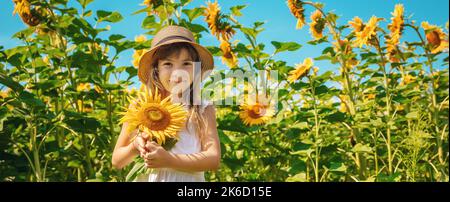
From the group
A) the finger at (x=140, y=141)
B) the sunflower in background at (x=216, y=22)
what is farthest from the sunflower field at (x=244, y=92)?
the finger at (x=140, y=141)

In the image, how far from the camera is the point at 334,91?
175 centimetres

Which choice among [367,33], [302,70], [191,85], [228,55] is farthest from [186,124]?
[367,33]

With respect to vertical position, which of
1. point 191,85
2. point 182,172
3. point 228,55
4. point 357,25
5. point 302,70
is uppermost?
point 357,25

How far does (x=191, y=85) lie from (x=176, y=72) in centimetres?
6

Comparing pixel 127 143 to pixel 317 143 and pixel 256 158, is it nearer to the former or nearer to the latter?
pixel 317 143

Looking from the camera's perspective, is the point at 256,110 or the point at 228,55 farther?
the point at 228,55

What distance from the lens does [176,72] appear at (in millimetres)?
1026

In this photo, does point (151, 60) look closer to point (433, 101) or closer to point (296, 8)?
point (296, 8)

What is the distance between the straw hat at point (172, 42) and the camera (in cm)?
105

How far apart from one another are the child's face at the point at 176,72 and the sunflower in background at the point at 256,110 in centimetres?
58

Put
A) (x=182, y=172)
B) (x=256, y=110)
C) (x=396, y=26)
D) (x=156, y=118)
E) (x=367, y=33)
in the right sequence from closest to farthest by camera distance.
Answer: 1. (x=156, y=118)
2. (x=182, y=172)
3. (x=256, y=110)
4. (x=367, y=33)
5. (x=396, y=26)
